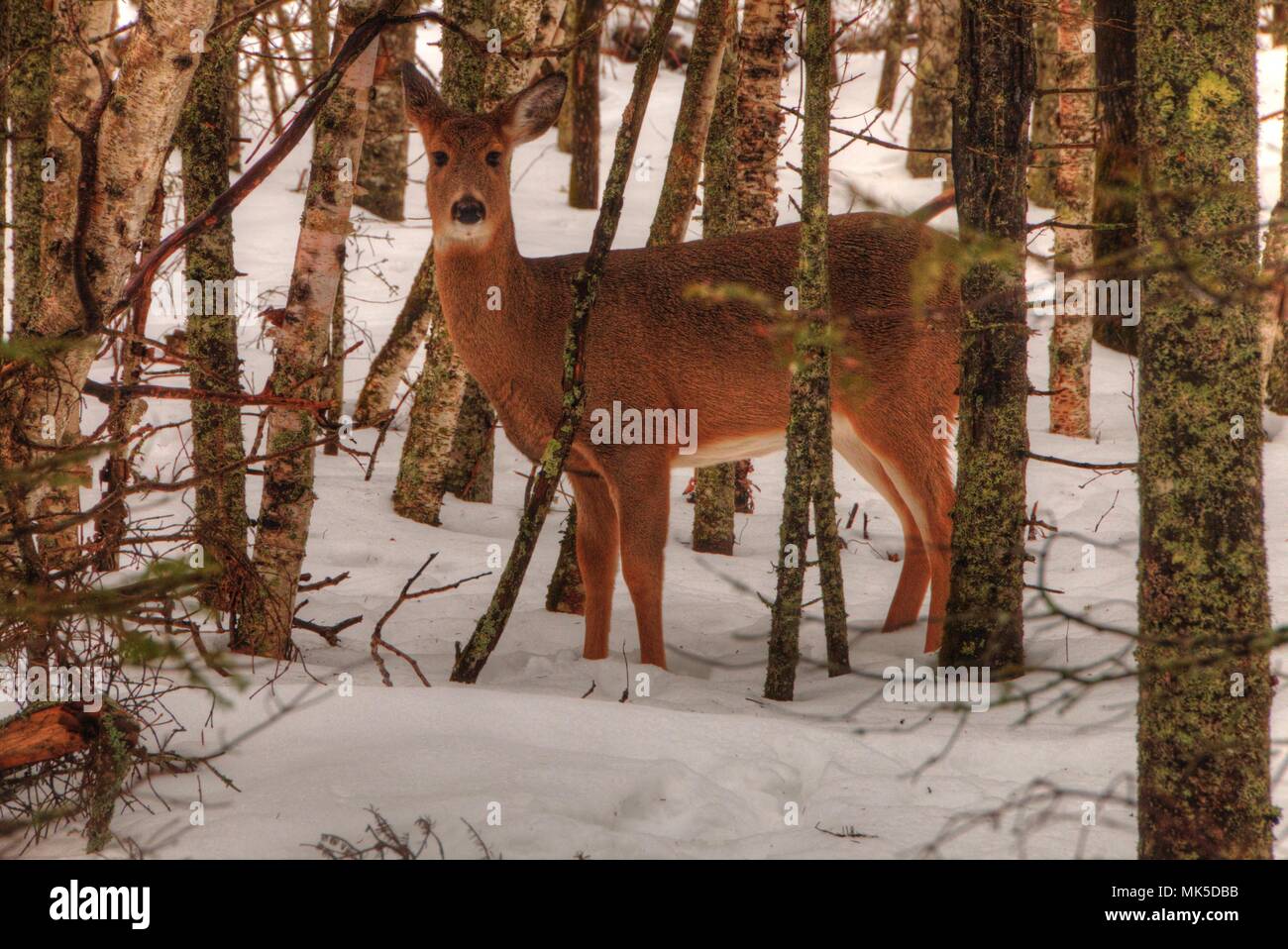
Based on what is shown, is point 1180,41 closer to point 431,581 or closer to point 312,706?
point 312,706

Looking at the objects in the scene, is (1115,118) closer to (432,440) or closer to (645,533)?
(432,440)

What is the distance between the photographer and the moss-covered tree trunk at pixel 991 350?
4.87m

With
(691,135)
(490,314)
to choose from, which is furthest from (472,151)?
(691,135)

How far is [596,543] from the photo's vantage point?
6.16 meters

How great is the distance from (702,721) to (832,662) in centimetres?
125

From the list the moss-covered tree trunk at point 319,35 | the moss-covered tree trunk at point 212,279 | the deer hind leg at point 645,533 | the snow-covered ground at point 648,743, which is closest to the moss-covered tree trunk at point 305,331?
the moss-covered tree trunk at point 212,279

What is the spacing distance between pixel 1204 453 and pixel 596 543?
138 inches

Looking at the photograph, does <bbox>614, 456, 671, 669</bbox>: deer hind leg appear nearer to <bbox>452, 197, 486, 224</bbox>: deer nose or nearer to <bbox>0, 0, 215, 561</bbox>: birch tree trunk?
<bbox>452, 197, 486, 224</bbox>: deer nose

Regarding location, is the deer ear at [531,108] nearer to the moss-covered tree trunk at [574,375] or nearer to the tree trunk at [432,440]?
the moss-covered tree trunk at [574,375]

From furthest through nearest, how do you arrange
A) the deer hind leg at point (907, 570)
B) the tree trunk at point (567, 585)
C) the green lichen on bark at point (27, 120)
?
the tree trunk at point (567, 585), the green lichen on bark at point (27, 120), the deer hind leg at point (907, 570)

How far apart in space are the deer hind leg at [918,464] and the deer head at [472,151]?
202cm

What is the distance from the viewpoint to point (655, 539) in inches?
232

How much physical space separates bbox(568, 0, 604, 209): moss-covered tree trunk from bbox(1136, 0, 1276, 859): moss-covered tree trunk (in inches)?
533
